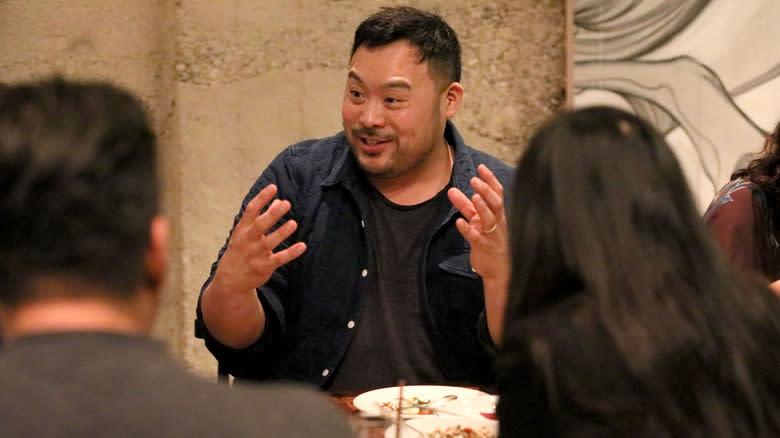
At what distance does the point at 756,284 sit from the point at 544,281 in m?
0.32

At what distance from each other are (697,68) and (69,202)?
2684mm

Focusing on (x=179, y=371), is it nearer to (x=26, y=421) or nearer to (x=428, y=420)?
(x=26, y=421)

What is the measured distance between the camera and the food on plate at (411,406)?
1.77 m

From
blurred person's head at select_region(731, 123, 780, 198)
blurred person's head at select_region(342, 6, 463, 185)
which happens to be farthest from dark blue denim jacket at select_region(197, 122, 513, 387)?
blurred person's head at select_region(731, 123, 780, 198)

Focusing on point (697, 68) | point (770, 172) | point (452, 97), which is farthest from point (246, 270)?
point (697, 68)

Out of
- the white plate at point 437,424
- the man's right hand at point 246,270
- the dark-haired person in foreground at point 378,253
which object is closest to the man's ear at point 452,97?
the dark-haired person in foreground at point 378,253

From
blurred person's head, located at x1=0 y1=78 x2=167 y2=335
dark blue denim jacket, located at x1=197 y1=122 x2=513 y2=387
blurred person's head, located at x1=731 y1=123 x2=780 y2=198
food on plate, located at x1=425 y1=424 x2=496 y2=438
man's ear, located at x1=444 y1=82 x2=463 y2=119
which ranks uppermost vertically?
man's ear, located at x1=444 y1=82 x2=463 y2=119

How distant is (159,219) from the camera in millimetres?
906

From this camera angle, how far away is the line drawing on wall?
307 centimetres

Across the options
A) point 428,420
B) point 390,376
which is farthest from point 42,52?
point 428,420

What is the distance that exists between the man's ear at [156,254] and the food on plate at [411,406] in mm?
938

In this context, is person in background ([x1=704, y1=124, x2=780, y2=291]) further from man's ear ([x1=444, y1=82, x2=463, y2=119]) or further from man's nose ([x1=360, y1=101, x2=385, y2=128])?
man's nose ([x1=360, y1=101, x2=385, y2=128])

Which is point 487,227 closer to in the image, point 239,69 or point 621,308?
point 621,308

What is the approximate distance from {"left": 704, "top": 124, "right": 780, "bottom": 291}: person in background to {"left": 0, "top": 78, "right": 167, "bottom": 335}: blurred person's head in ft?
5.59
